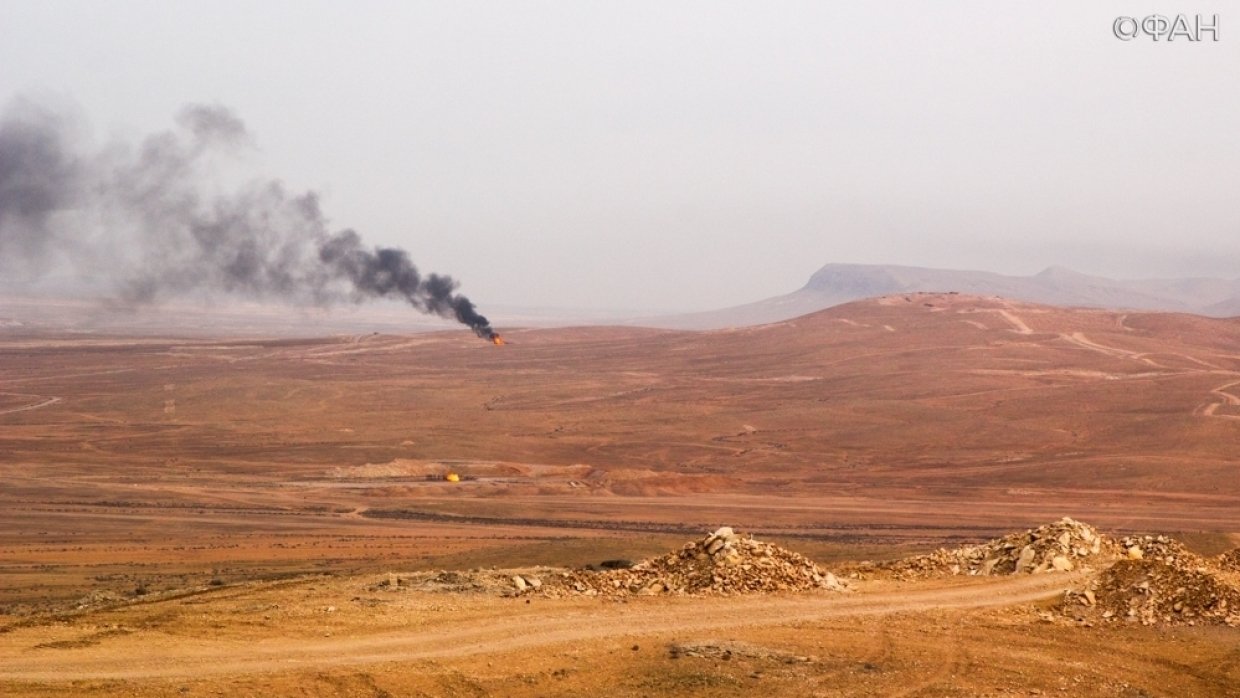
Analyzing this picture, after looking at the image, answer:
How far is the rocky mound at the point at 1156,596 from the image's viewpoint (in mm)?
20531

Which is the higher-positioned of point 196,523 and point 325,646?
point 325,646

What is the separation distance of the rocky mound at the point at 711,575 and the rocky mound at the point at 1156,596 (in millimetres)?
4116

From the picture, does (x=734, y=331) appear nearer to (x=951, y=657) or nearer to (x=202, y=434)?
(x=202, y=434)

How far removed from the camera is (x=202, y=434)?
9175 cm

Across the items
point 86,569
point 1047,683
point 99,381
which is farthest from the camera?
point 99,381

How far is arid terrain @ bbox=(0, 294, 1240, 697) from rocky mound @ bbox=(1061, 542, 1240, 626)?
1.86 ft

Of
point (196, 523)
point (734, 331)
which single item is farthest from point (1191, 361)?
point (196, 523)

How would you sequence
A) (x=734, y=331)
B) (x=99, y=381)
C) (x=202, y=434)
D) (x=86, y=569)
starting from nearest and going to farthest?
1. (x=86, y=569)
2. (x=202, y=434)
3. (x=99, y=381)
4. (x=734, y=331)

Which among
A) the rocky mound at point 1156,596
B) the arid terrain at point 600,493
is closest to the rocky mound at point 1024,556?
the arid terrain at point 600,493

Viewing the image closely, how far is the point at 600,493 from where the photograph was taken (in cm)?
6638

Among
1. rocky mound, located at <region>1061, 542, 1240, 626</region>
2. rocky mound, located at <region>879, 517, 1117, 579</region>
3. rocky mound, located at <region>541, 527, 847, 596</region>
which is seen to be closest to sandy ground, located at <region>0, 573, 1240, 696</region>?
rocky mound, located at <region>541, 527, 847, 596</region>

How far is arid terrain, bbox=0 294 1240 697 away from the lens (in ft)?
57.3

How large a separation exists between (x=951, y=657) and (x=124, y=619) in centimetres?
1211

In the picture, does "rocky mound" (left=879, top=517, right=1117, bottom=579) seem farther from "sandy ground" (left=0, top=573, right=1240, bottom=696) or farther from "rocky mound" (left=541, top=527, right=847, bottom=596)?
"rocky mound" (left=541, top=527, right=847, bottom=596)
